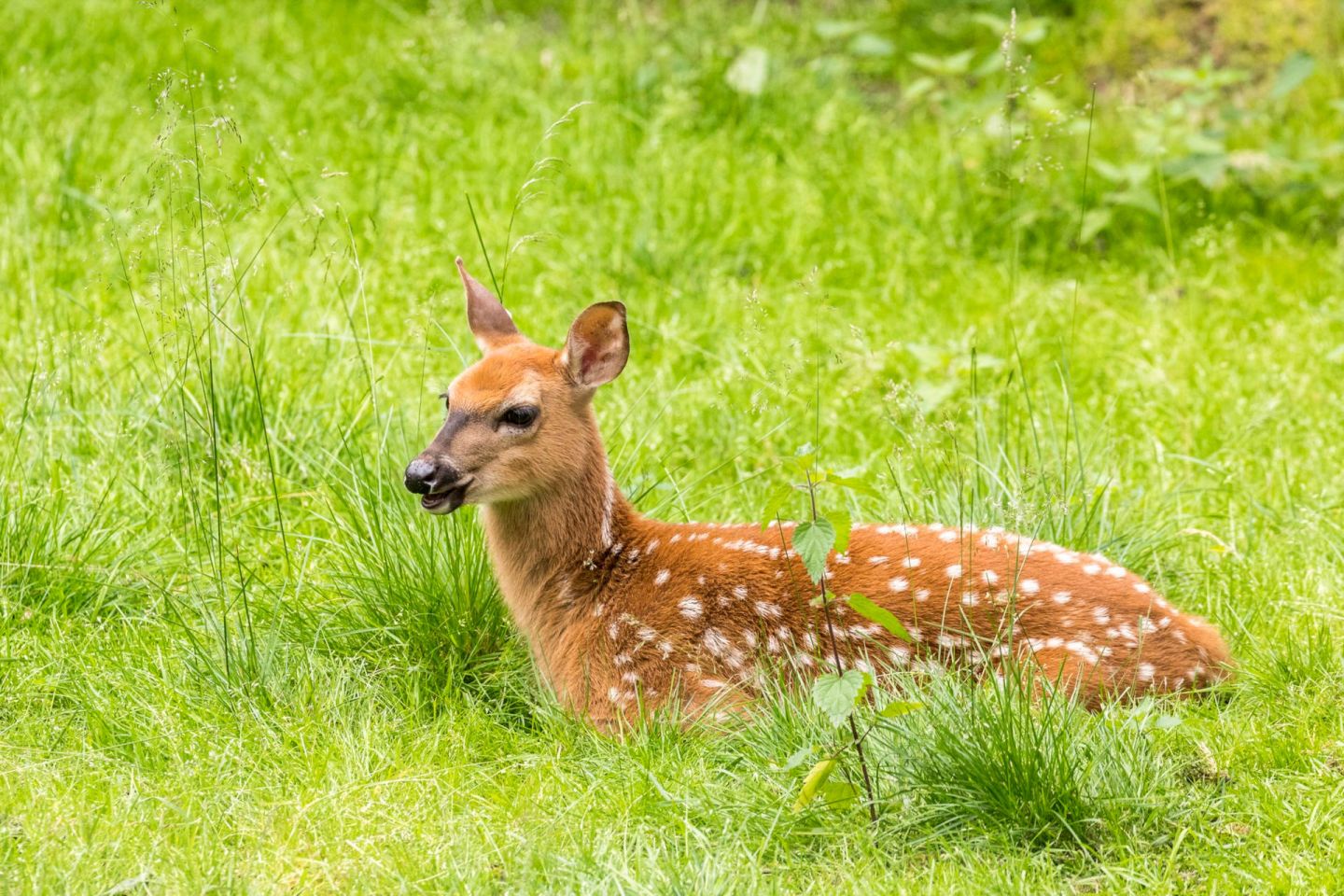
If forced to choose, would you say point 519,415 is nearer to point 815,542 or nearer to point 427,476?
point 427,476

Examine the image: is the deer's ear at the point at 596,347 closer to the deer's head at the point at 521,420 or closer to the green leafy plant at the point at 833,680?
the deer's head at the point at 521,420

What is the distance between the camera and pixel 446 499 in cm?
419

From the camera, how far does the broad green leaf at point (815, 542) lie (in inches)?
137

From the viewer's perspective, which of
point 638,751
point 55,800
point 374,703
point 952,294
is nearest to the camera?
point 55,800

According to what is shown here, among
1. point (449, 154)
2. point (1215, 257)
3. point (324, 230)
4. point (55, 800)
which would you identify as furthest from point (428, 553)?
point (1215, 257)

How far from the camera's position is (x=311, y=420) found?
5.36 m

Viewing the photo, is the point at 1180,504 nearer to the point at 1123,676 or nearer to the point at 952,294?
the point at 1123,676

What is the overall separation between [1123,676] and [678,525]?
49.2 inches

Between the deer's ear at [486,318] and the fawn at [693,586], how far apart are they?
0.26 ft

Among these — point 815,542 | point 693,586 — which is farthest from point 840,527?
point 693,586

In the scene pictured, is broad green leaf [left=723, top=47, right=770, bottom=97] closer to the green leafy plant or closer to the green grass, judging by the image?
the green grass

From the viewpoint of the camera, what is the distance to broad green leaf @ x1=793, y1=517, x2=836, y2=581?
349cm

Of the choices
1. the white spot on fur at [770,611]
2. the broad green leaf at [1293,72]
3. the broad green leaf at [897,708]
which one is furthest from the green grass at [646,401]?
the white spot on fur at [770,611]

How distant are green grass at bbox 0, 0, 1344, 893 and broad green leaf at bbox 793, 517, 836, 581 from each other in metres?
0.44
